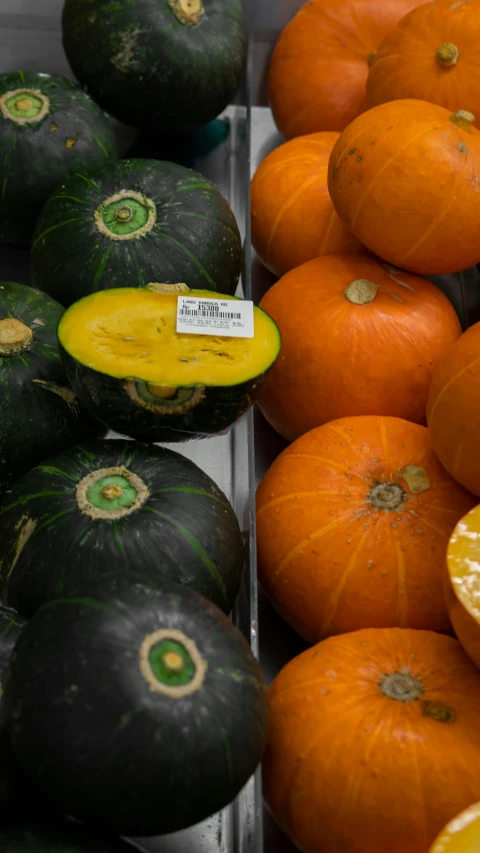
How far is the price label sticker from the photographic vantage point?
101 centimetres

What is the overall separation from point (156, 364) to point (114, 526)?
7.6 inches

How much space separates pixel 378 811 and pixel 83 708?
34 cm

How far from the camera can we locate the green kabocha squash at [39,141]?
138 cm

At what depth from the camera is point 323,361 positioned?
122cm

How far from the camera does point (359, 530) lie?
1051 millimetres

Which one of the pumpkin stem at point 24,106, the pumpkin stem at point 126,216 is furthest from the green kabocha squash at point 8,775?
the pumpkin stem at point 24,106

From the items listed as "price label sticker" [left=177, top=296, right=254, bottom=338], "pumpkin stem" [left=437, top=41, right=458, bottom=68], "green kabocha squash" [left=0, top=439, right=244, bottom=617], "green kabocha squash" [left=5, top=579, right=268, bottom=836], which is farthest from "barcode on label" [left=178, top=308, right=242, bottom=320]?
"pumpkin stem" [left=437, top=41, right=458, bottom=68]

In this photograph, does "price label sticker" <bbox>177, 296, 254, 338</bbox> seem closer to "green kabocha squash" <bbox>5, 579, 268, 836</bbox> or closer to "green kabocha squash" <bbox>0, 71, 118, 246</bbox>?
"green kabocha squash" <bbox>5, 579, 268, 836</bbox>

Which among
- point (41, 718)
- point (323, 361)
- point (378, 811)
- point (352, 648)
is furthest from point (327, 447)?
point (41, 718)

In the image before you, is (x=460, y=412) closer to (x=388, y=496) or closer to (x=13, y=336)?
(x=388, y=496)

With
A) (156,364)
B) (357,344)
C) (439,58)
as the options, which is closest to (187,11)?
(439,58)

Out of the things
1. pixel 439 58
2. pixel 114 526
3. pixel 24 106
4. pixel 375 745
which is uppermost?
pixel 439 58

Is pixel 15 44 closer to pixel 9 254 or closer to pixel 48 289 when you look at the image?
pixel 9 254

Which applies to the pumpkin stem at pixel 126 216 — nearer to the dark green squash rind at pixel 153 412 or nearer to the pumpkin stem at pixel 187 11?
the dark green squash rind at pixel 153 412
